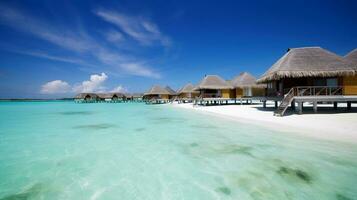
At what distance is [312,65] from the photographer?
11.6 metres

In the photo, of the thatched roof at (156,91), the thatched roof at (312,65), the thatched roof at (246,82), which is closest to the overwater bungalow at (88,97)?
the thatched roof at (156,91)

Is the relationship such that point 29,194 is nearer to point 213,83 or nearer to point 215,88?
point 215,88

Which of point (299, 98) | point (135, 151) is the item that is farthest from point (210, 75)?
point (135, 151)

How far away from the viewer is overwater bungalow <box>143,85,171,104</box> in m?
41.3

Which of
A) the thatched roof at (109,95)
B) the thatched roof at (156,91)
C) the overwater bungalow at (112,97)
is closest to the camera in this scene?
the thatched roof at (156,91)

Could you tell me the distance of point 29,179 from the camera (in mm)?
4105

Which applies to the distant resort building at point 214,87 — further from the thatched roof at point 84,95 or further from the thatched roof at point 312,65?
the thatched roof at point 84,95

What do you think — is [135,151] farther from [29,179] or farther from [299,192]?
[299,192]

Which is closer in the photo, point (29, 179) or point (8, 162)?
point (29, 179)

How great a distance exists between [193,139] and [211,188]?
12.6 feet

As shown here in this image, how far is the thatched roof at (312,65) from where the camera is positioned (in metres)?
11.0

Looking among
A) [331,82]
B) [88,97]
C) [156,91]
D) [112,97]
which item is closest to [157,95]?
[156,91]

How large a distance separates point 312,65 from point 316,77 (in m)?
0.98

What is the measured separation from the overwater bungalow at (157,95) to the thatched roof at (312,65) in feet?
99.5
